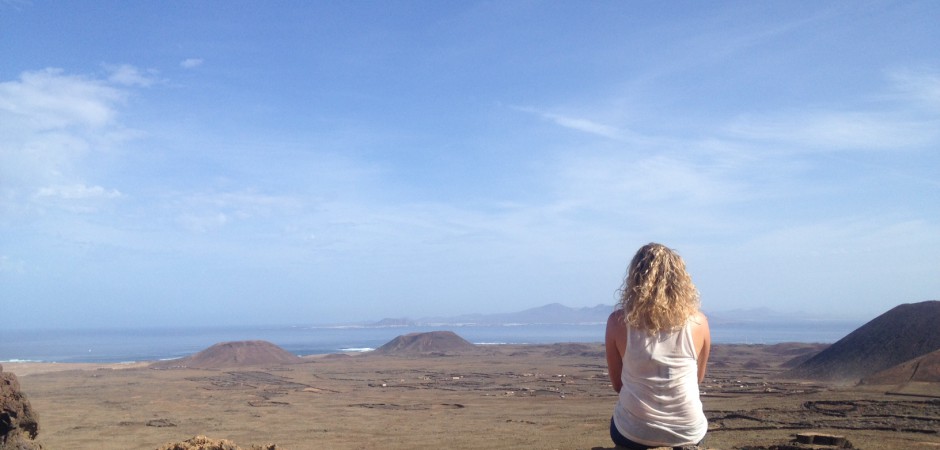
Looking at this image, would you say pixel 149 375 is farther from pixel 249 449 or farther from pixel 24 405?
pixel 249 449

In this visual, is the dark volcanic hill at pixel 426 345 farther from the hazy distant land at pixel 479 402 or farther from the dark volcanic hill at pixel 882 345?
the dark volcanic hill at pixel 882 345

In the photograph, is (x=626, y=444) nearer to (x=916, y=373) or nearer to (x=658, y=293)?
(x=658, y=293)

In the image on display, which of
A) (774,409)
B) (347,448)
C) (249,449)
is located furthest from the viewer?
(774,409)

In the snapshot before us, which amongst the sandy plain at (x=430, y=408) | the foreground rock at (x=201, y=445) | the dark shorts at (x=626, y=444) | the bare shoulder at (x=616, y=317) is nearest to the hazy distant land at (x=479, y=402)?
the sandy plain at (x=430, y=408)

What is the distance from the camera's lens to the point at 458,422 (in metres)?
18.4

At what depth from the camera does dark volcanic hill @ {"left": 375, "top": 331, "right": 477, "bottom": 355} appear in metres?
63.1

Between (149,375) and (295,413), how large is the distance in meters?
21.2

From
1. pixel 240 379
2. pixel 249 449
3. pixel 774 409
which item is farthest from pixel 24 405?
pixel 240 379

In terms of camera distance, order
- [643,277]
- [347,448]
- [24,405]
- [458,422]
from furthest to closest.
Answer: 1. [458,422]
2. [347,448]
3. [24,405]
4. [643,277]

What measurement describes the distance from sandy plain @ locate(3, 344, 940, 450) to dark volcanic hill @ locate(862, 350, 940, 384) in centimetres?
92

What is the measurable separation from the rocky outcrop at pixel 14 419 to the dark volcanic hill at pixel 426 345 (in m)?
53.2

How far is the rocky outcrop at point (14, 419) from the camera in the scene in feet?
27.9

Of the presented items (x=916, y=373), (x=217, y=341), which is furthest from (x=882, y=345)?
(x=217, y=341)

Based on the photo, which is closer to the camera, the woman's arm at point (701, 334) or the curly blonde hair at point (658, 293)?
the curly blonde hair at point (658, 293)
